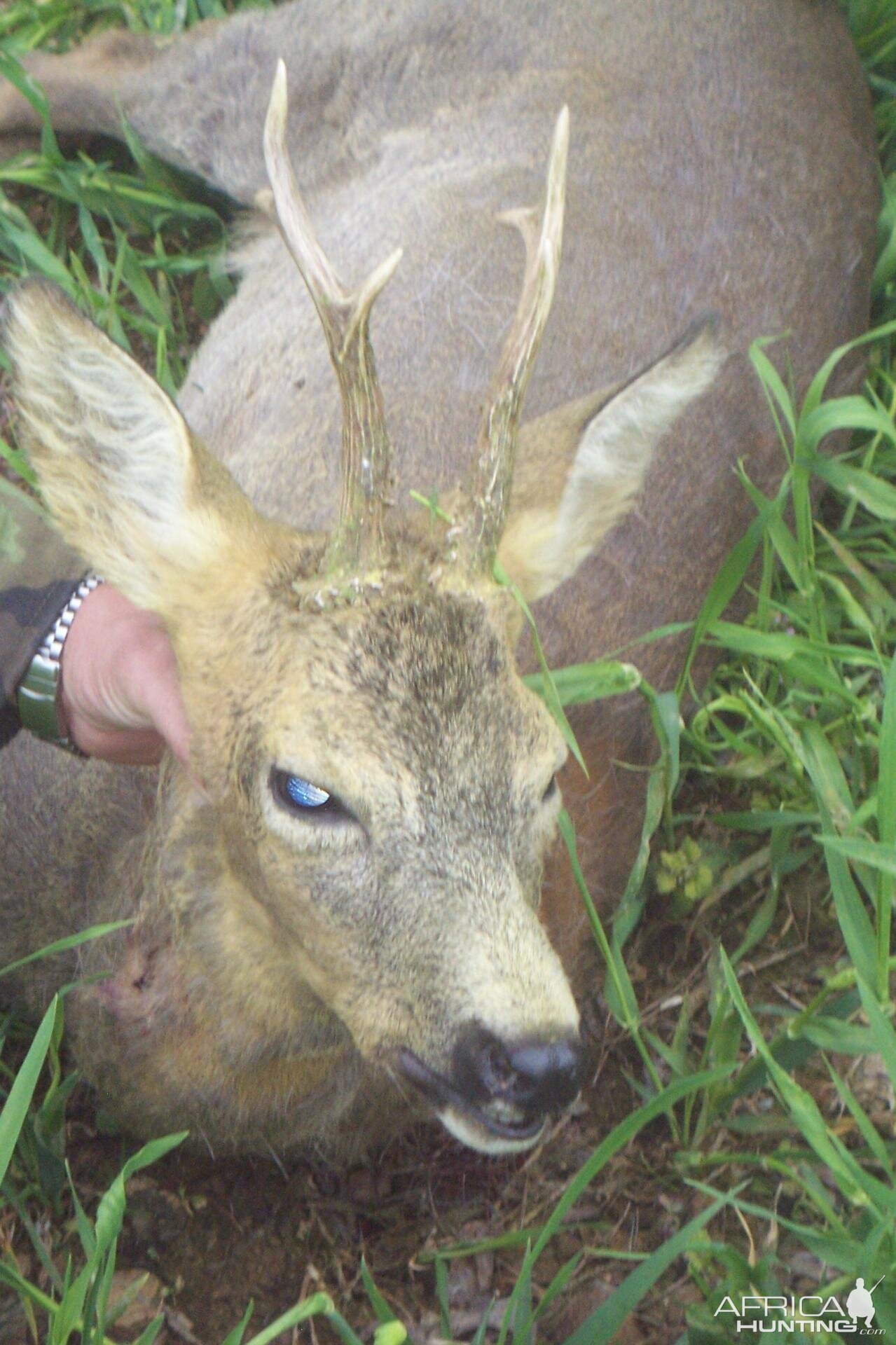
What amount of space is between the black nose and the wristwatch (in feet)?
4.48

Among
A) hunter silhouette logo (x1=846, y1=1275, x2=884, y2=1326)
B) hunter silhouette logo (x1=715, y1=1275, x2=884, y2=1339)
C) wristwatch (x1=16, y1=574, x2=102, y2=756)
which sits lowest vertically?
hunter silhouette logo (x1=715, y1=1275, x2=884, y2=1339)

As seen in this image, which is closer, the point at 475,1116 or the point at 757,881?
the point at 475,1116

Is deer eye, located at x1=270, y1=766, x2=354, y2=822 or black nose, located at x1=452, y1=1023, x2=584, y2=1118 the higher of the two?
deer eye, located at x1=270, y1=766, x2=354, y2=822

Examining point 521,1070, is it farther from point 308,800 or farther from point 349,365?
point 349,365

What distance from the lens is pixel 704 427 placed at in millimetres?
3811

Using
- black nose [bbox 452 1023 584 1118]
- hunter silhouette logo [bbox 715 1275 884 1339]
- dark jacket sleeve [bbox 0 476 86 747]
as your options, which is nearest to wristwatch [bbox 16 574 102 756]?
dark jacket sleeve [bbox 0 476 86 747]

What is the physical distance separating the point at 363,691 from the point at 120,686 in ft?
2.50

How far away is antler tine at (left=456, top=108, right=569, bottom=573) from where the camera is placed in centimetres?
249

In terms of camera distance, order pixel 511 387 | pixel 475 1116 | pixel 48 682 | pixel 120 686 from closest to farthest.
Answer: pixel 475 1116 → pixel 511 387 → pixel 120 686 → pixel 48 682

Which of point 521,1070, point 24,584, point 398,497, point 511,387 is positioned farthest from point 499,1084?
point 24,584

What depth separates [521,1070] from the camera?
2.28 m

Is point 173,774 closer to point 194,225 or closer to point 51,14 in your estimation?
point 194,225

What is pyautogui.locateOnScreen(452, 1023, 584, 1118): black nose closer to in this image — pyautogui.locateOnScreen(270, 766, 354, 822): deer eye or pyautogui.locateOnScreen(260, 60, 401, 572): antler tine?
pyautogui.locateOnScreen(270, 766, 354, 822): deer eye

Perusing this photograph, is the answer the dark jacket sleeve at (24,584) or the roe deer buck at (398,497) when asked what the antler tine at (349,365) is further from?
the dark jacket sleeve at (24,584)
